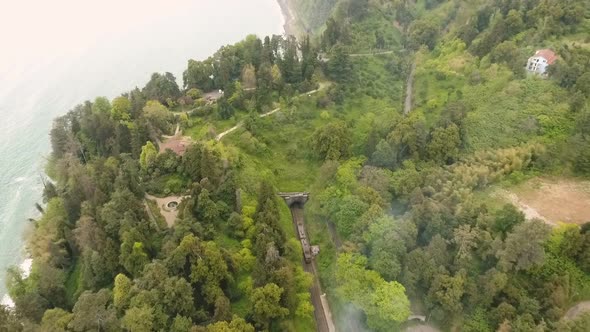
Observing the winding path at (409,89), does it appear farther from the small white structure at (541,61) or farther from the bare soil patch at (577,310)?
the bare soil patch at (577,310)

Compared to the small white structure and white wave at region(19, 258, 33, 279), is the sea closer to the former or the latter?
white wave at region(19, 258, 33, 279)

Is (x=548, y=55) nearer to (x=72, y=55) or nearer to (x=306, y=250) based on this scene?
(x=306, y=250)

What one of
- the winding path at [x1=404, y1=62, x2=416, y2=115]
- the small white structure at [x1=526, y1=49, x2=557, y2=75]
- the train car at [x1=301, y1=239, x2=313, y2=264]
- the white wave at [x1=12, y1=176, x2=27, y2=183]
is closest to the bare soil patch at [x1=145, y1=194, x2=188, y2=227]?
the train car at [x1=301, y1=239, x2=313, y2=264]

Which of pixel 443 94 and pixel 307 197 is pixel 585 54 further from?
pixel 307 197

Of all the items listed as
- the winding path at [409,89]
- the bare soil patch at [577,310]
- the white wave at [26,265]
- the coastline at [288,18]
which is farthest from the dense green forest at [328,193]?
the coastline at [288,18]

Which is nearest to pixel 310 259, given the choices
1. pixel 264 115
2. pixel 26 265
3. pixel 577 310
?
pixel 577 310

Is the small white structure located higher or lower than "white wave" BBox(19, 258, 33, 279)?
higher
